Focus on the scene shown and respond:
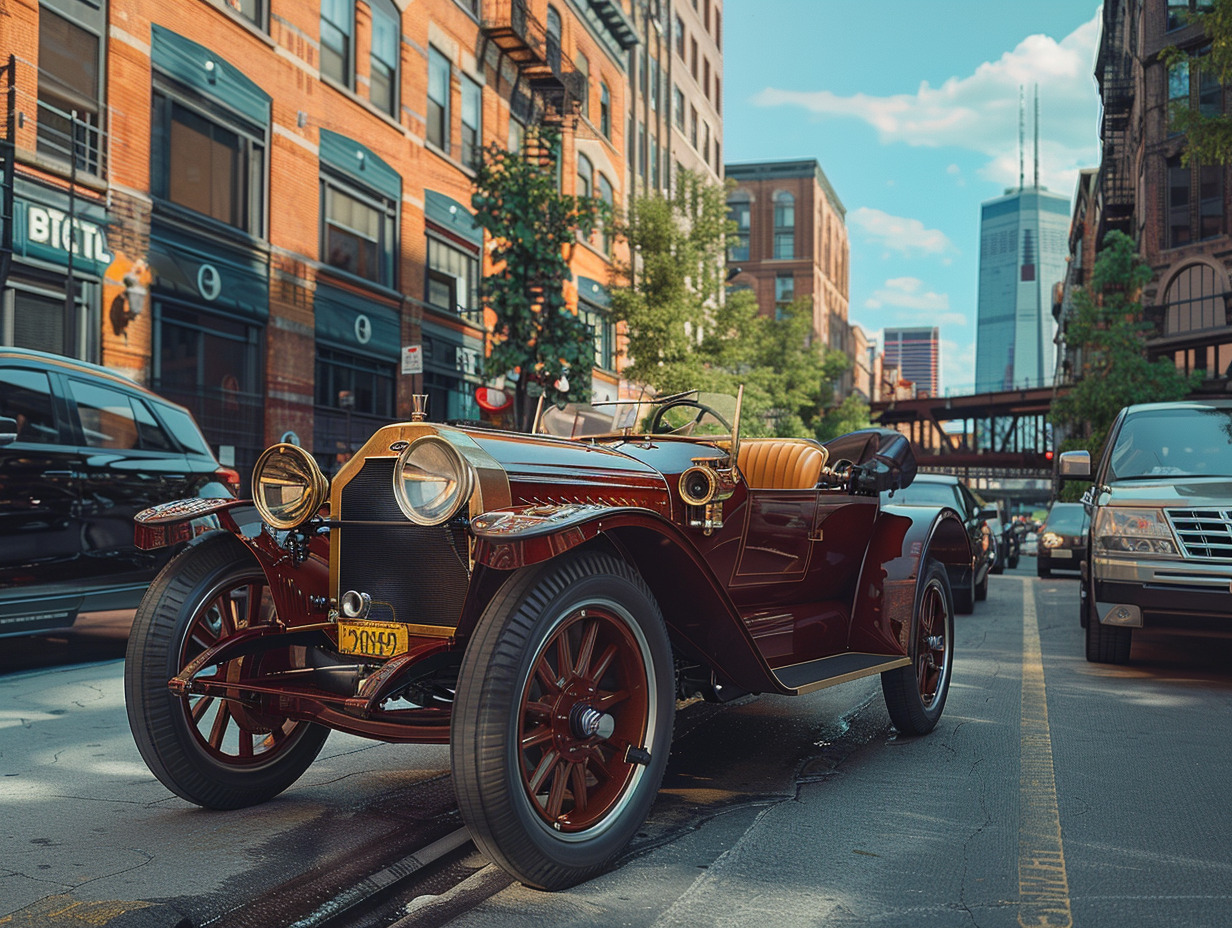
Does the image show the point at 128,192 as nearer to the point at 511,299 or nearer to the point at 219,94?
the point at 219,94

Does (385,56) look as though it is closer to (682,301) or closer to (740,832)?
(682,301)

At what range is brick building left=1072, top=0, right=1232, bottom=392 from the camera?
43.2 meters

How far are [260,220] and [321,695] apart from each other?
585 inches

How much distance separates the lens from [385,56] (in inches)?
806

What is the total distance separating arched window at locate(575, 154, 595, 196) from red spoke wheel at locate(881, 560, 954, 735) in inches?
981

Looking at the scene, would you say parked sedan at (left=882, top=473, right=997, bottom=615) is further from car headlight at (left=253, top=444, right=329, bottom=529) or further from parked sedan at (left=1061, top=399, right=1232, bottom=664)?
car headlight at (left=253, top=444, right=329, bottom=529)

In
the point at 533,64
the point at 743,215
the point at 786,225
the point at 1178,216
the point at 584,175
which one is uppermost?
the point at 743,215

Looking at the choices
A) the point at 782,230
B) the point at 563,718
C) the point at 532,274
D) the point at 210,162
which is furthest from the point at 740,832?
the point at 782,230

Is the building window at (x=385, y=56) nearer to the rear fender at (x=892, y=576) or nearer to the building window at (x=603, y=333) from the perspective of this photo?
the building window at (x=603, y=333)

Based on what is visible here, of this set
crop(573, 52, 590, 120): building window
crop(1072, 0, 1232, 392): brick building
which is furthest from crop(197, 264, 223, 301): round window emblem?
crop(1072, 0, 1232, 392): brick building

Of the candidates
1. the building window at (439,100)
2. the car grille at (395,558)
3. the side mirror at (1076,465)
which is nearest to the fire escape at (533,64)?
the building window at (439,100)

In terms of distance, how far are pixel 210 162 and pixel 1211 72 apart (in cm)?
1377

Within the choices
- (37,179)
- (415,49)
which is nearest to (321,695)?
(37,179)

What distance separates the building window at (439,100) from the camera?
22.1 metres
